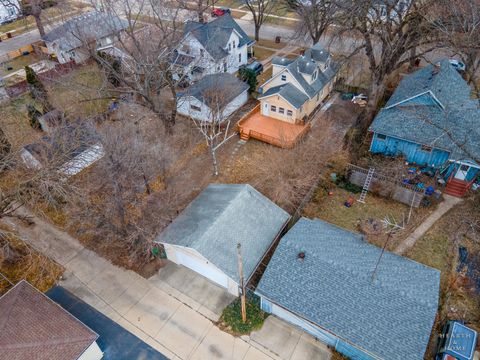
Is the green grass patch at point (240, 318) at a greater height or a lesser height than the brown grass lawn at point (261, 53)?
lesser

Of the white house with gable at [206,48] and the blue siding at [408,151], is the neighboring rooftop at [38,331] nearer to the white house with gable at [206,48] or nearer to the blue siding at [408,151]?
the blue siding at [408,151]

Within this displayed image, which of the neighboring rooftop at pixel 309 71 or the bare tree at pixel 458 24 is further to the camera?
the neighboring rooftop at pixel 309 71

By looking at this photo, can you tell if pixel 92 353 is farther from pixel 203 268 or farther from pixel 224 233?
pixel 224 233

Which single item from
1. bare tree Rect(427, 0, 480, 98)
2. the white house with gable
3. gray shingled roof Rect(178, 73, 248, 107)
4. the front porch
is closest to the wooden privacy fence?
the front porch

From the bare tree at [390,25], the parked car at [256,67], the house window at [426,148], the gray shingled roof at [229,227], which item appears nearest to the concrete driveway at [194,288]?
the gray shingled roof at [229,227]

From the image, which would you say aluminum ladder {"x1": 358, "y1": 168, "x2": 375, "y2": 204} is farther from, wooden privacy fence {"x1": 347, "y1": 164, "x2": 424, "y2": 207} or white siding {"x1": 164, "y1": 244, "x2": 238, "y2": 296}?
white siding {"x1": 164, "y1": 244, "x2": 238, "y2": 296}

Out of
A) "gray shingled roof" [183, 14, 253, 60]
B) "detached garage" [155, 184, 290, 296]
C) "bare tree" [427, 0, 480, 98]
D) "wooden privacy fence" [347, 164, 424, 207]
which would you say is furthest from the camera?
"gray shingled roof" [183, 14, 253, 60]

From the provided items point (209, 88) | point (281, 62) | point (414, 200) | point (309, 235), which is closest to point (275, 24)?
point (281, 62)
